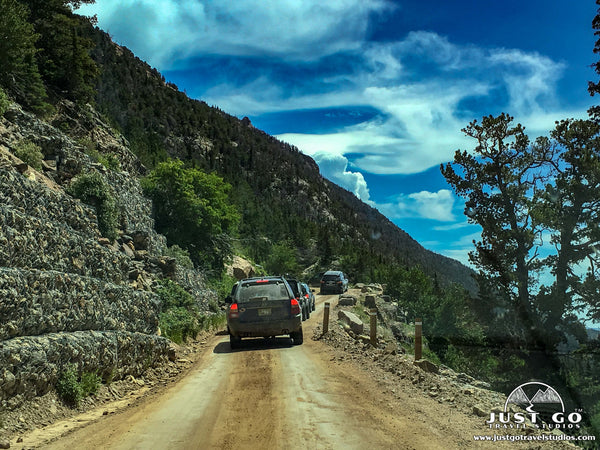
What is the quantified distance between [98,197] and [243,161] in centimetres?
12664

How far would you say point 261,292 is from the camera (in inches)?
544

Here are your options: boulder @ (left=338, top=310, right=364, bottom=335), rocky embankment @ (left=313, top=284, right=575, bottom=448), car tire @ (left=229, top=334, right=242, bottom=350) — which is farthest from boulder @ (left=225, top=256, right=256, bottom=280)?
car tire @ (left=229, top=334, right=242, bottom=350)

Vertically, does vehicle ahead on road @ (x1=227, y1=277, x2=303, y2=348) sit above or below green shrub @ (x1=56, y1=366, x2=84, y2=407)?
above

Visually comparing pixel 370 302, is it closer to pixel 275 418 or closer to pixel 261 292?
pixel 261 292

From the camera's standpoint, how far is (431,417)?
22.6ft

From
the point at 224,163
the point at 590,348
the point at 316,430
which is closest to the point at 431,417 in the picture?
the point at 316,430

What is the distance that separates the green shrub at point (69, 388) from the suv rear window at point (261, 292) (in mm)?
6456

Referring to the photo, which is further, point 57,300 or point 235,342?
point 235,342

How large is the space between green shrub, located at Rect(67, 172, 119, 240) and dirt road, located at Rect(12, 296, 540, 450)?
9.85 meters

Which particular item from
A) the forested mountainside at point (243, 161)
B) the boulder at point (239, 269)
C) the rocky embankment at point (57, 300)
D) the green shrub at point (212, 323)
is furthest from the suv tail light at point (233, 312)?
the forested mountainside at point (243, 161)

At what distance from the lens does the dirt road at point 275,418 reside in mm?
5504

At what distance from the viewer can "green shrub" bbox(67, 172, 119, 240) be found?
17938 mm

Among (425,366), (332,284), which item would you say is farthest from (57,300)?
(332,284)

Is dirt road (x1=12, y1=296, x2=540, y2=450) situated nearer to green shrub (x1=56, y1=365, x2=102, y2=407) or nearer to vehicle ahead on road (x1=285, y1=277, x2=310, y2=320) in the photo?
green shrub (x1=56, y1=365, x2=102, y2=407)
